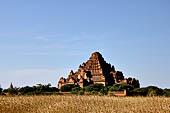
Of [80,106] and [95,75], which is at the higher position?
[95,75]

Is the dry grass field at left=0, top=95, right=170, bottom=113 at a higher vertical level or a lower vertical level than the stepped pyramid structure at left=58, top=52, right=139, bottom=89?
lower

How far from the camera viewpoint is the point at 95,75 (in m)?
102

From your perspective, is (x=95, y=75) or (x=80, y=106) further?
(x=95, y=75)

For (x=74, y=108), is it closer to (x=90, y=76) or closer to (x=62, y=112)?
(x=62, y=112)

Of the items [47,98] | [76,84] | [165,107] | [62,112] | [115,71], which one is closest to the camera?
[165,107]

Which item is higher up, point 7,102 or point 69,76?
point 69,76

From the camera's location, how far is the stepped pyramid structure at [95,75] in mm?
97438

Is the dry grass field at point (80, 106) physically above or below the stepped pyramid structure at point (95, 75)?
below

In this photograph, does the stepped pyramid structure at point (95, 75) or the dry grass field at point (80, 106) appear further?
the stepped pyramid structure at point (95, 75)

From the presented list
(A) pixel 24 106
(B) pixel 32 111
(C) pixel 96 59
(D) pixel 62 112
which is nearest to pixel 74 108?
(D) pixel 62 112

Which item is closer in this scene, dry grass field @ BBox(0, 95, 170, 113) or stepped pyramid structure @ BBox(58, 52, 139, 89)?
dry grass field @ BBox(0, 95, 170, 113)

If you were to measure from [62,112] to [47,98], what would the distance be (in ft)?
13.6

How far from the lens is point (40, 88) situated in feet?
184

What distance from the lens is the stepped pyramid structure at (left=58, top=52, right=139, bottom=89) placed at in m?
97.4
